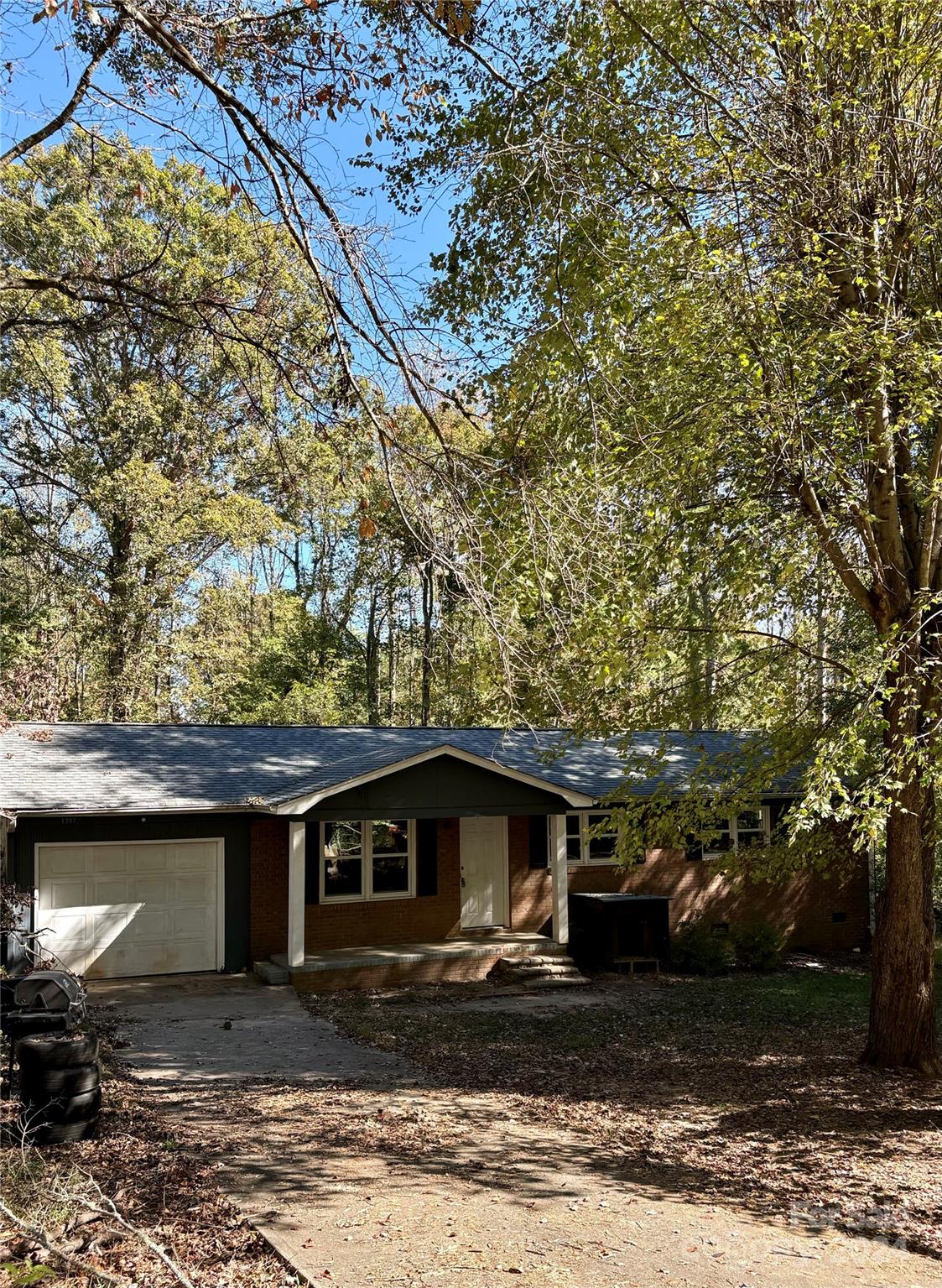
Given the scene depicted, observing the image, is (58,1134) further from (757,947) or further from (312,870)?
(757,947)

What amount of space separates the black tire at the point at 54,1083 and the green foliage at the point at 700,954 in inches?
478

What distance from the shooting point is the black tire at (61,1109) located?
7.79 metres

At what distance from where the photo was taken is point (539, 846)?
18.8 metres

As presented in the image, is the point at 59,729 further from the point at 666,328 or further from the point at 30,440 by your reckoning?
the point at 666,328

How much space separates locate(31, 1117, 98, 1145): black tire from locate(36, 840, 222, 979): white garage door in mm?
7316

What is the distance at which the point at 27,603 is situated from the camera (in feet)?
88.9

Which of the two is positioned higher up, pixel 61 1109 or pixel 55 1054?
pixel 55 1054

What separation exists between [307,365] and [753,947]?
1496cm

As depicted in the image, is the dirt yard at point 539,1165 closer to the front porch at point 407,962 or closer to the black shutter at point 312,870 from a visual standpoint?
the front porch at point 407,962

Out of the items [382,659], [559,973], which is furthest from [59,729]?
[382,659]

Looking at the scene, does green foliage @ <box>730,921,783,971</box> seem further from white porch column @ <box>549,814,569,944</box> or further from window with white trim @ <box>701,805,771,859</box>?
white porch column @ <box>549,814,569,944</box>

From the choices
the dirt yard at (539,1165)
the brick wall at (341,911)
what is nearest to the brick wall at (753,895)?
the brick wall at (341,911)

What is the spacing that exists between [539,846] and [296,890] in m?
5.07

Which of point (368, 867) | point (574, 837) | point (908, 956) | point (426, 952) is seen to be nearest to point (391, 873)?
point (368, 867)
